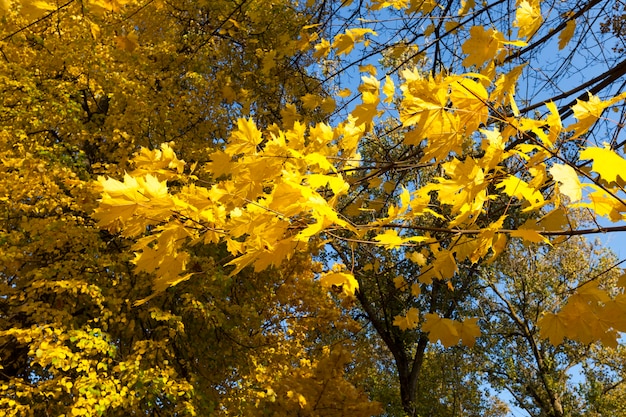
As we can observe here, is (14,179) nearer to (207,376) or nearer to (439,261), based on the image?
(207,376)

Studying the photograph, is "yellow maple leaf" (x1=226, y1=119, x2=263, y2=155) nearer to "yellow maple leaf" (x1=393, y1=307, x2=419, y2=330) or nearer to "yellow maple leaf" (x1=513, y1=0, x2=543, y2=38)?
"yellow maple leaf" (x1=513, y1=0, x2=543, y2=38)

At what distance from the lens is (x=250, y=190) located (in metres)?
1.43

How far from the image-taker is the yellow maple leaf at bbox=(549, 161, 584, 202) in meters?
1.01

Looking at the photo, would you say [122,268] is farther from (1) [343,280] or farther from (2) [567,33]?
(2) [567,33]

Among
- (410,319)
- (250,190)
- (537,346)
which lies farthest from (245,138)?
(537,346)

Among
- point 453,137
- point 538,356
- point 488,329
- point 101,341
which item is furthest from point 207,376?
point 538,356

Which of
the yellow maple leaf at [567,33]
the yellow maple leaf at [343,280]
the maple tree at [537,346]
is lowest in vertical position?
the yellow maple leaf at [343,280]

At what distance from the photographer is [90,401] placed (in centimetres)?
415

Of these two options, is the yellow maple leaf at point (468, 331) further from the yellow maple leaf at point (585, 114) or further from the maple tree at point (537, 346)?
the maple tree at point (537, 346)

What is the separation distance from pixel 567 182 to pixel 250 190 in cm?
84

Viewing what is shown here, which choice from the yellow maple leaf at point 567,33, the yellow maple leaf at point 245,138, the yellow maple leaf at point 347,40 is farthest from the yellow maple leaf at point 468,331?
the yellow maple leaf at point 347,40

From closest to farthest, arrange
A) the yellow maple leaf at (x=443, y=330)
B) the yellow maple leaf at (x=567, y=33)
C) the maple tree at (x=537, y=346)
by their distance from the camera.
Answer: the yellow maple leaf at (x=443, y=330) → the yellow maple leaf at (x=567, y=33) → the maple tree at (x=537, y=346)

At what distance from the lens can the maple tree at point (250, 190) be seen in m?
1.19

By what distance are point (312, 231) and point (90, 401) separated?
3.98 meters
